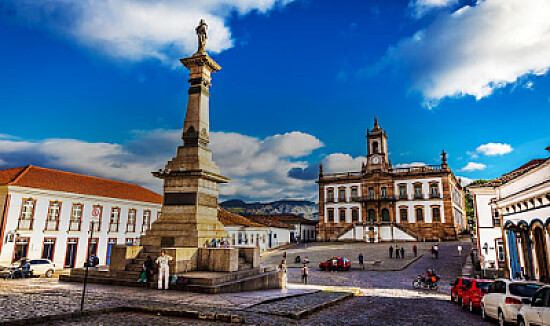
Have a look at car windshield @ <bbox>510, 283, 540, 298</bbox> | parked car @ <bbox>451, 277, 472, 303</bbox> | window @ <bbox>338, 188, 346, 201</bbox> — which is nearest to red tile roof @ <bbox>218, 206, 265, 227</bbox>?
window @ <bbox>338, 188, 346, 201</bbox>

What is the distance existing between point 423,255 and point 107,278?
31.2 m

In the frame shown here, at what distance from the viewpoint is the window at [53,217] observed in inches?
1095

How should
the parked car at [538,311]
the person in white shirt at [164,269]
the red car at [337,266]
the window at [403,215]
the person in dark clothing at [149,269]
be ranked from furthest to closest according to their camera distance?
the window at [403,215], the red car at [337,266], the person in dark clothing at [149,269], the person in white shirt at [164,269], the parked car at [538,311]

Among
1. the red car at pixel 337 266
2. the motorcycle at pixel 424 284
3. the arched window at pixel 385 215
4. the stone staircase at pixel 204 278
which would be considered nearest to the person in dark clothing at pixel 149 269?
the stone staircase at pixel 204 278

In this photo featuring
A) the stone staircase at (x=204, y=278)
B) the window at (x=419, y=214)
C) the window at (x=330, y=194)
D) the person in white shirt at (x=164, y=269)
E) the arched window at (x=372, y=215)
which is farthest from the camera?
the window at (x=330, y=194)

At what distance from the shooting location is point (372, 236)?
5431 centimetres

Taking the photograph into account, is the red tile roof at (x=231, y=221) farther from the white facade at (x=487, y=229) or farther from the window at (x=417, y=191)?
the window at (x=417, y=191)

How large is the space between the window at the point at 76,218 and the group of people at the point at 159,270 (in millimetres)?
20260

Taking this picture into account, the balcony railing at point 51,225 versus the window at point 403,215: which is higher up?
the window at point 403,215

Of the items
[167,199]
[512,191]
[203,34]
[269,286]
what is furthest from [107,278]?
[512,191]

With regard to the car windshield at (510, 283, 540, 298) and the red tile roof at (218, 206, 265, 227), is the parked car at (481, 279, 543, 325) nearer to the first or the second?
the car windshield at (510, 283, 540, 298)

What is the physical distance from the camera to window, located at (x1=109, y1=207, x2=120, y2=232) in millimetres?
32500

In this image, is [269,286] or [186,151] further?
[186,151]

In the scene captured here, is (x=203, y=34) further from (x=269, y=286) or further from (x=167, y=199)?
(x=269, y=286)
